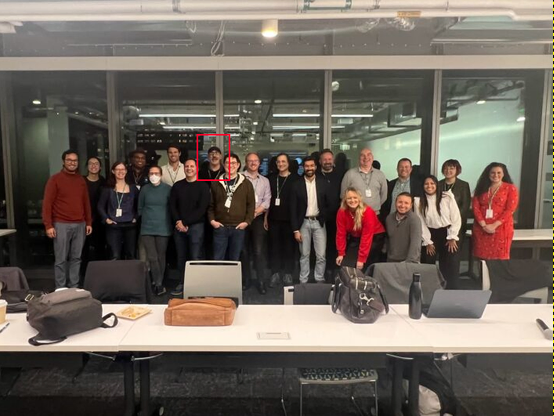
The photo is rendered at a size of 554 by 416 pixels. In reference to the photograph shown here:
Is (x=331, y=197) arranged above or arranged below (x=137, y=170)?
below

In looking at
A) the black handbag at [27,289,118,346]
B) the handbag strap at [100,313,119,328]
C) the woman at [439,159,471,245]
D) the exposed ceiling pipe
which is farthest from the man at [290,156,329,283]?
the black handbag at [27,289,118,346]

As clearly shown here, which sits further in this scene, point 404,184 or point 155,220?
point 404,184

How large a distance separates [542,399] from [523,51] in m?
4.36

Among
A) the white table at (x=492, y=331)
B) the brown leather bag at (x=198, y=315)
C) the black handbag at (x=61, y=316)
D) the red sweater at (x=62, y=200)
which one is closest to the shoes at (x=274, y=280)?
the red sweater at (x=62, y=200)

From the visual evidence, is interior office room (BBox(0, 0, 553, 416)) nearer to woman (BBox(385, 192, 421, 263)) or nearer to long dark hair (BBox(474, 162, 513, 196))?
long dark hair (BBox(474, 162, 513, 196))

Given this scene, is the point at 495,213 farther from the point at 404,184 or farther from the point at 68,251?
the point at 68,251

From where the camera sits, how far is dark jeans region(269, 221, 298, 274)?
178 inches

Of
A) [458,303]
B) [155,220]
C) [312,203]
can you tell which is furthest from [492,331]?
[155,220]

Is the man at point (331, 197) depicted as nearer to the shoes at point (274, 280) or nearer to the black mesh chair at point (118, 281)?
the shoes at point (274, 280)

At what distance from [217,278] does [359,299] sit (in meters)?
0.96

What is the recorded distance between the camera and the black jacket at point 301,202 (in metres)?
4.22

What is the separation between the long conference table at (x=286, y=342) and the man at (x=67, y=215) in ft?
7.46

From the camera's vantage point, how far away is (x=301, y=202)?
4219 mm

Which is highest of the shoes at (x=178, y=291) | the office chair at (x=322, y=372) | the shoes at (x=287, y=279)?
the office chair at (x=322, y=372)
